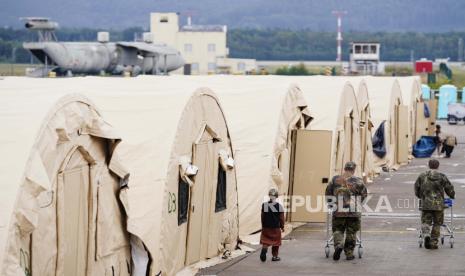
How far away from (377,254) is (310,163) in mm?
4489

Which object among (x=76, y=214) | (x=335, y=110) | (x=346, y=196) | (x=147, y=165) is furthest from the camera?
(x=335, y=110)

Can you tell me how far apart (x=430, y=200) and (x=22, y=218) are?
8.62 metres

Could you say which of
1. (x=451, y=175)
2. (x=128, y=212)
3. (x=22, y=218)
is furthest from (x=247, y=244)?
(x=451, y=175)

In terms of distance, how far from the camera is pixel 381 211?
25.3m

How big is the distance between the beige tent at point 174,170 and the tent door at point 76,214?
103 cm

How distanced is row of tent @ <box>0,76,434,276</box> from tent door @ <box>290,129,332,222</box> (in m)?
0.02

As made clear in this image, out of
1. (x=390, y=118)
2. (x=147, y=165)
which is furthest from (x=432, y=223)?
(x=390, y=118)

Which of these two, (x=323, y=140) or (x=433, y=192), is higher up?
(x=323, y=140)

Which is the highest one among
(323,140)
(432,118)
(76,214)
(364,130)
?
(76,214)

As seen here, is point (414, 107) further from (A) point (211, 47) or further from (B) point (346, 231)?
(A) point (211, 47)

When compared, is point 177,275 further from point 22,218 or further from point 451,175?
point 451,175

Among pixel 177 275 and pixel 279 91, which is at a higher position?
pixel 279 91

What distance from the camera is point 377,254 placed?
19.1 m

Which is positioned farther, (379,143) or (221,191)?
(379,143)
